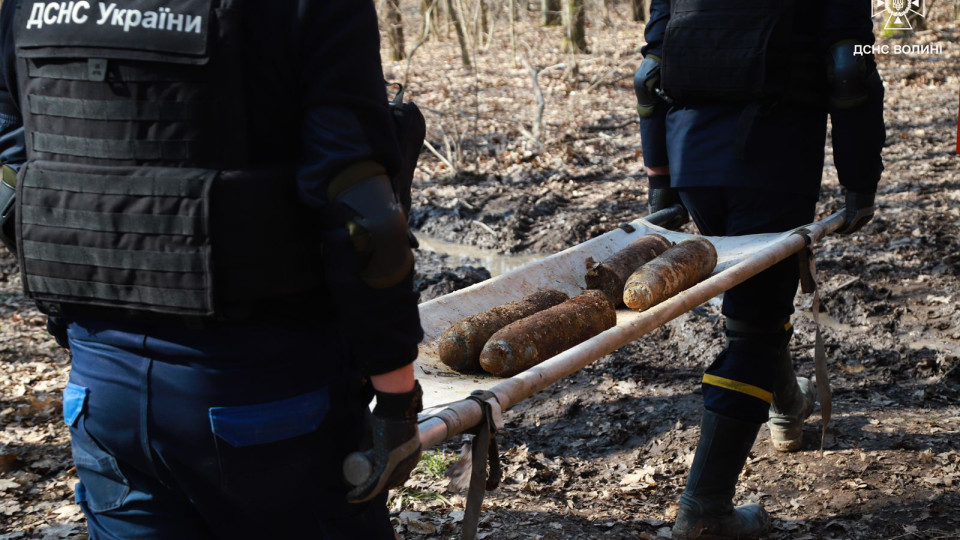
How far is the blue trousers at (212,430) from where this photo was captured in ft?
5.92

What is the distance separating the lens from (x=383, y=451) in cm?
190

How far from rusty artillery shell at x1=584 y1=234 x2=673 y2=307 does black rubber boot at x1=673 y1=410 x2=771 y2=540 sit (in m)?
0.61

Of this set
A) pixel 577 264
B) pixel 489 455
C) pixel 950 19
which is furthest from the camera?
pixel 950 19

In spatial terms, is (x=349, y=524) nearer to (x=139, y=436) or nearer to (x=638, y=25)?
(x=139, y=436)

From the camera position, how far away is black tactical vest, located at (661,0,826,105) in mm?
3473

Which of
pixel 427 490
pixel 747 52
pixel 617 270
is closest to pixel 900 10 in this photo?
pixel 747 52

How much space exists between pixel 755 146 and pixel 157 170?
2.48 metres

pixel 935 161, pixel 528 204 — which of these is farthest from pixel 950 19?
pixel 528 204

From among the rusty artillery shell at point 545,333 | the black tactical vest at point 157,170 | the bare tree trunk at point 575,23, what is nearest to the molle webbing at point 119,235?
the black tactical vest at point 157,170

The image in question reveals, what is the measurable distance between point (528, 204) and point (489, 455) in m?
6.15

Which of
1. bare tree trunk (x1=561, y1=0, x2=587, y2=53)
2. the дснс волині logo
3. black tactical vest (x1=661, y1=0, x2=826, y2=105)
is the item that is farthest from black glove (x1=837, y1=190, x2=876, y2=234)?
the дснс волині logo

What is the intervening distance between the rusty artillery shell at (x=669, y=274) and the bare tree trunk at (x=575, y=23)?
1356 cm

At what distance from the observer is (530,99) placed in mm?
13930

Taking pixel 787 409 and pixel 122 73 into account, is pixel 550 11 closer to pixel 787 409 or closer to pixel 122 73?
pixel 787 409
